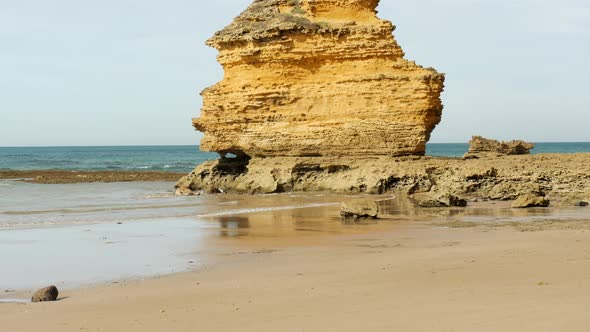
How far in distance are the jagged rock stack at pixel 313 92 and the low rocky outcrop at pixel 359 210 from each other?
8860 mm

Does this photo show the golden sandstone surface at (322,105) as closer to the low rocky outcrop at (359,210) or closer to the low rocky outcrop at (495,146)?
the low rocky outcrop at (359,210)

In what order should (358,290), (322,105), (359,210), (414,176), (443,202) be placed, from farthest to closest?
(322,105) < (414,176) < (443,202) < (359,210) < (358,290)

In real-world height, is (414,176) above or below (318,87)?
below

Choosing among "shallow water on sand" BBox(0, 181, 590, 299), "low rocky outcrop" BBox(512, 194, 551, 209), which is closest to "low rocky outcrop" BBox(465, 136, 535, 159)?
"shallow water on sand" BBox(0, 181, 590, 299)

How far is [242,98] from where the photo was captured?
90.2ft

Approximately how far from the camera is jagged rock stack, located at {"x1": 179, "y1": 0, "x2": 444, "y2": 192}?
25.6m

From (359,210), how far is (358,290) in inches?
350

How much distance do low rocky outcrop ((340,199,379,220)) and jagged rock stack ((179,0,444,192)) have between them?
29.1 feet

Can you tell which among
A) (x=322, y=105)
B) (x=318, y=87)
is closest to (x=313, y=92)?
(x=318, y=87)

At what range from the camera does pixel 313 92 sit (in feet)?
87.7

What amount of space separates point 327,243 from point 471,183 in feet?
35.4

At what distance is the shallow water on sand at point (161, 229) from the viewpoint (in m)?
10.6

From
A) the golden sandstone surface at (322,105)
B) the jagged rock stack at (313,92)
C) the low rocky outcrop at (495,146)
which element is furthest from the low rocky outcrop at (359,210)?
the low rocky outcrop at (495,146)

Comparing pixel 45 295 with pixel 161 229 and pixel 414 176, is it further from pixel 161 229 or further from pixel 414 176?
pixel 414 176
